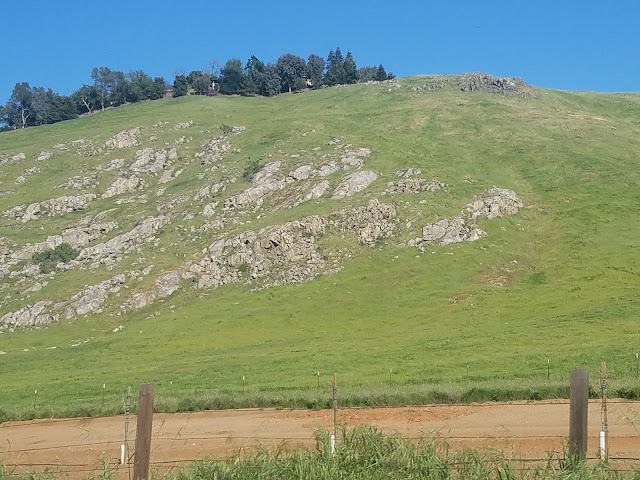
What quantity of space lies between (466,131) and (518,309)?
6680cm

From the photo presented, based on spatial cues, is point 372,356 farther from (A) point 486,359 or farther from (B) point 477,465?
(B) point 477,465

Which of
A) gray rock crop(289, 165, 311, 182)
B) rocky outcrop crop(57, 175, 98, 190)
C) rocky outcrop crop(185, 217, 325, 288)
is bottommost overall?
rocky outcrop crop(185, 217, 325, 288)

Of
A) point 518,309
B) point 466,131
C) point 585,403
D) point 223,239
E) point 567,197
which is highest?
point 466,131

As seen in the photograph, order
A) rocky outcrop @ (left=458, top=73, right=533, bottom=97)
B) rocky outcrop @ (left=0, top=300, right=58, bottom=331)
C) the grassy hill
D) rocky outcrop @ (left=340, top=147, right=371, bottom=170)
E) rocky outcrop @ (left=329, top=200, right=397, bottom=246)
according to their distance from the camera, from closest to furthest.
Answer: the grassy hill → rocky outcrop @ (left=0, top=300, right=58, bottom=331) → rocky outcrop @ (left=329, top=200, right=397, bottom=246) → rocky outcrop @ (left=340, top=147, right=371, bottom=170) → rocky outcrop @ (left=458, top=73, right=533, bottom=97)

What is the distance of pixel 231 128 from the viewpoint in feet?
473

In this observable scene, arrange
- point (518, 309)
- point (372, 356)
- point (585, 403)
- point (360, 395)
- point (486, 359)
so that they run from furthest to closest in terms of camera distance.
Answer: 1. point (518, 309)
2. point (372, 356)
3. point (486, 359)
4. point (360, 395)
5. point (585, 403)

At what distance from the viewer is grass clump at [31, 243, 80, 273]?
93.7 meters

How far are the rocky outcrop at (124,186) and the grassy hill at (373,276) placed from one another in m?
2.08

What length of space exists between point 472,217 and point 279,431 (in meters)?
65.4

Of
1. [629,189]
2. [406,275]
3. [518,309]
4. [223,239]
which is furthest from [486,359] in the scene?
[629,189]

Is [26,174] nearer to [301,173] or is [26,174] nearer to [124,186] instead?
[124,186]

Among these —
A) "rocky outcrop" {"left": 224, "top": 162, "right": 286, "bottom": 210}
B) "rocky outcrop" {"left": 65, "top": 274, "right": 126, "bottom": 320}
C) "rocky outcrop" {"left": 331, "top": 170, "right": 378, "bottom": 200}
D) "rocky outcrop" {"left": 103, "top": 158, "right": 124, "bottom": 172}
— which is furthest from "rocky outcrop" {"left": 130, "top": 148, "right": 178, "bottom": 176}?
"rocky outcrop" {"left": 65, "top": 274, "right": 126, "bottom": 320}

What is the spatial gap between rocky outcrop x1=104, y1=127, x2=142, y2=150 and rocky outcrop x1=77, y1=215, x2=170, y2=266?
1815 inches

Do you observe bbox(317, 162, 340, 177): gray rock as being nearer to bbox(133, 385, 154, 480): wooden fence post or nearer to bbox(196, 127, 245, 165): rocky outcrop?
bbox(196, 127, 245, 165): rocky outcrop
